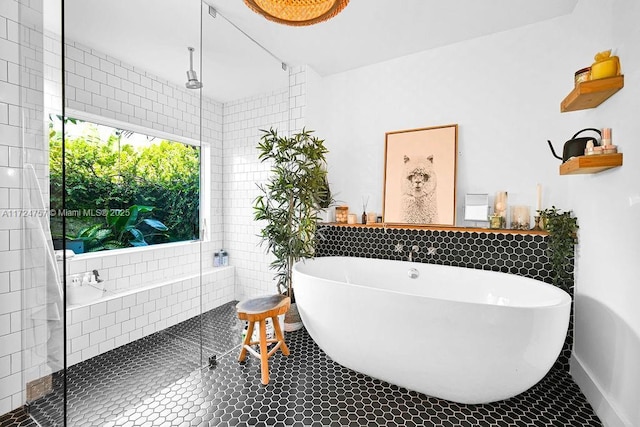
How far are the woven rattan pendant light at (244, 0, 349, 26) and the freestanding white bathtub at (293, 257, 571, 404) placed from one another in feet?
5.07

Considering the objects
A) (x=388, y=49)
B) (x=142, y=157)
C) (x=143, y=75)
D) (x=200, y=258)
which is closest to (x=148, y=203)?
(x=142, y=157)

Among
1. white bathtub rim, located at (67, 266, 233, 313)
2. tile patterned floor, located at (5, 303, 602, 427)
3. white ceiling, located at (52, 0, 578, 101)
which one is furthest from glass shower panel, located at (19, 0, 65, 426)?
white bathtub rim, located at (67, 266, 233, 313)

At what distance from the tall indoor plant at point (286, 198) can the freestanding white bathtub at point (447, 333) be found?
607mm

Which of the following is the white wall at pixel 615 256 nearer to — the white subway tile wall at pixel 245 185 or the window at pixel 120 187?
the white subway tile wall at pixel 245 185

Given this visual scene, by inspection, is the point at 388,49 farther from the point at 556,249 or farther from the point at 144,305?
the point at 144,305

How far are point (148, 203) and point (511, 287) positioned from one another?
108 inches

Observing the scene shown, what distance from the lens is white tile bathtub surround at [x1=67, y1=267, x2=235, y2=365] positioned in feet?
6.00

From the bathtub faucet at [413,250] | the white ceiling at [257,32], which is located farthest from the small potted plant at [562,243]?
the white ceiling at [257,32]

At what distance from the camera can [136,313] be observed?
2.08 meters

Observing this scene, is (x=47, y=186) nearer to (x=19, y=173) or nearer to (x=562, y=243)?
(x=19, y=173)

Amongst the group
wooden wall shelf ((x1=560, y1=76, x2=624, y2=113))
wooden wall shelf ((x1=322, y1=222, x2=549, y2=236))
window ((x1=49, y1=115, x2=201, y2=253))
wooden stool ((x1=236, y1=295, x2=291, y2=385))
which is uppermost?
wooden wall shelf ((x1=560, y1=76, x2=624, y2=113))

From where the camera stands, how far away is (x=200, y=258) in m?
2.32

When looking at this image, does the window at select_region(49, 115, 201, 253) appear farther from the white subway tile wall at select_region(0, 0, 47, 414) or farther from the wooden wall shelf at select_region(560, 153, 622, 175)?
the wooden wall shelf at select_region(560, 153, 622, 175)

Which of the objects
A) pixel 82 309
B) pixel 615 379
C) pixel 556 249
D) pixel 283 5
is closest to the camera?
pixel 283 5
